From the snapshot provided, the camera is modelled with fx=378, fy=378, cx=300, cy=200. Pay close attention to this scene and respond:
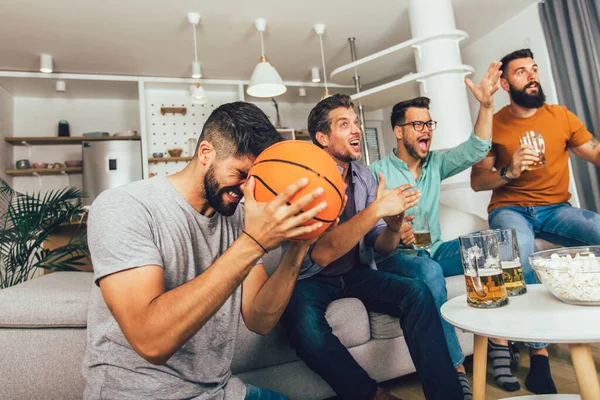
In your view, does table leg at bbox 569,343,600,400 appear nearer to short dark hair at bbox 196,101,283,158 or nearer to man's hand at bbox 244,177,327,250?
man's hand at bbox 244,177,327,250

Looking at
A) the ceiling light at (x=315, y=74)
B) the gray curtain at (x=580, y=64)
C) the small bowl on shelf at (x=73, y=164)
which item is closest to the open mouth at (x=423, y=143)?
the gray curtain at (x=580, y=64)

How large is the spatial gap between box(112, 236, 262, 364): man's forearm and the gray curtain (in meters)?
3.69

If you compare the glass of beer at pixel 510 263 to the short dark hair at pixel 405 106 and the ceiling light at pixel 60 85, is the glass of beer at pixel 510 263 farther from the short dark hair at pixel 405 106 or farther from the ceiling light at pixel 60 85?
the ceiling light at pixel 60 85

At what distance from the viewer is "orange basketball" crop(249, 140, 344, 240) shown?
828 mm

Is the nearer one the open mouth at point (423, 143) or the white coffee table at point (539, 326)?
the white coffee table at point (539, 326)

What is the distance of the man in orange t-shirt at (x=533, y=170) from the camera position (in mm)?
2113

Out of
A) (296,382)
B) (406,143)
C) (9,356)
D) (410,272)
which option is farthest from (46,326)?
(406,143)

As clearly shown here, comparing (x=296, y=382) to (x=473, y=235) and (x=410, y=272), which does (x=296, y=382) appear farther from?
(x=473, y=235)

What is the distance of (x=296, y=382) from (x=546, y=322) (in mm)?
979

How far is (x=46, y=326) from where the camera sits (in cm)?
138

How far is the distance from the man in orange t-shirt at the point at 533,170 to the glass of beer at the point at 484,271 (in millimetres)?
1109

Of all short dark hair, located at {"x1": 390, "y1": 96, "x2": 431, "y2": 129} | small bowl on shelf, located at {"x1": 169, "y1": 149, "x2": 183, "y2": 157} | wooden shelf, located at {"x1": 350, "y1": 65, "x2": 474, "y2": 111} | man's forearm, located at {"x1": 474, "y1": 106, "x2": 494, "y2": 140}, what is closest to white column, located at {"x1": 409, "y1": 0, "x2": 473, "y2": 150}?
wooden shelf, located at {"x1": 350, "y1": 65, "x2": 474, "y2": 111}

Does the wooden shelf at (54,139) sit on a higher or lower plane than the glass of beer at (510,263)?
higher

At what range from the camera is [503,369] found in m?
1.62
